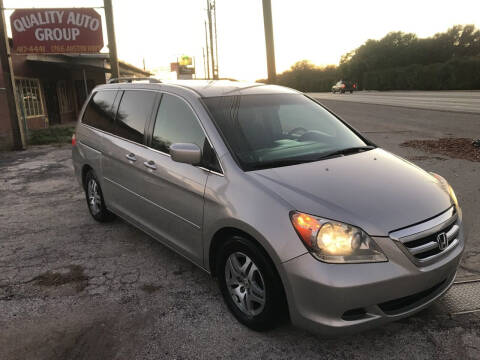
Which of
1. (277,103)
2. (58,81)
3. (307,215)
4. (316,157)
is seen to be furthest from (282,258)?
(58,81)

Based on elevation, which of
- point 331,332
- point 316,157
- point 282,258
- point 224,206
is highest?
point 316,157

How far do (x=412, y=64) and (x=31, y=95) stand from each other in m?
56.6

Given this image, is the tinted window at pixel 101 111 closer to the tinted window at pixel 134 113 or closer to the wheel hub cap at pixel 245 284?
the tinted window at pixel 134 113

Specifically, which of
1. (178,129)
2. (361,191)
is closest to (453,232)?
(361,191)

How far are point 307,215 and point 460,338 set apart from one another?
1412 mm

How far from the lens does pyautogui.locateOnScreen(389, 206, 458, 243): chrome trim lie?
250cm

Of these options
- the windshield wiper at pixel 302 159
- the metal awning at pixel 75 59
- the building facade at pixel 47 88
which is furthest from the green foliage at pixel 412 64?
the windshield wiper at pixel 302 159

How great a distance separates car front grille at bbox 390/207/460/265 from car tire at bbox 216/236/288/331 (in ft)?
2.65

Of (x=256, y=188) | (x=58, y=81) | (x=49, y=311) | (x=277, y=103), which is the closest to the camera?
(x=256, y=188)

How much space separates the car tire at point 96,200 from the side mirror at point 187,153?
2.20 meters

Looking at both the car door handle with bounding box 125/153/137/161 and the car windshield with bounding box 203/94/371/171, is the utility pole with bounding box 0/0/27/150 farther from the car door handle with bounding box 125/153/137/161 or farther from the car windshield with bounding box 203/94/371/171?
the car windshield with bounding box 203/94/371/171

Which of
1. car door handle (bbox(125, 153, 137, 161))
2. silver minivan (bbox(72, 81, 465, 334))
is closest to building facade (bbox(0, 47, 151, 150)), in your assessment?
car door handle (bbox(125, 153, 137, 161))

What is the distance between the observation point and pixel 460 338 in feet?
9.21

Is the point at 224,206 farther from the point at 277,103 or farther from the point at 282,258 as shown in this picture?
the point at 277,103
